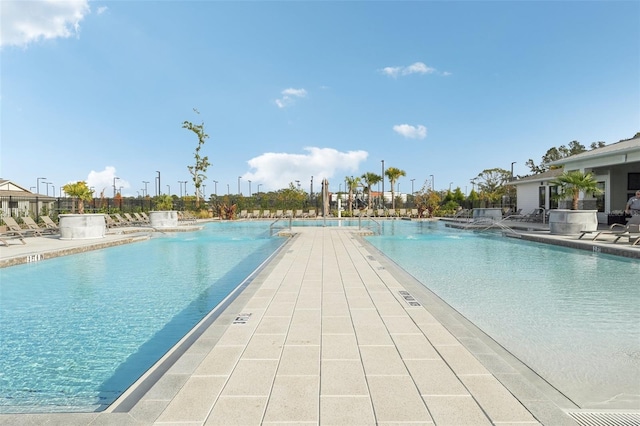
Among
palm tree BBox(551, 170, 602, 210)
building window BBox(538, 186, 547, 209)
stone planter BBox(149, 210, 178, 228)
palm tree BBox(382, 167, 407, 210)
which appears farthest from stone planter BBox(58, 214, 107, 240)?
palm tree BBox(382, 167, 407, 210)

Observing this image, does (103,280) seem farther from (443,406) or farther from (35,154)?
(35,154)

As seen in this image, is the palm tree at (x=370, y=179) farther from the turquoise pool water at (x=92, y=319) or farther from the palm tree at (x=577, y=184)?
the turquoise pool water at (x=92, y=319)

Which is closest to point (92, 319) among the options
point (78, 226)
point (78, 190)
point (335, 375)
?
point (335, 375)

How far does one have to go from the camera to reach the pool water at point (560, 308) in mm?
2801

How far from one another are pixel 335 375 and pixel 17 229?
47.1 feet

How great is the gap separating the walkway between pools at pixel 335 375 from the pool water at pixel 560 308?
46 centimetres

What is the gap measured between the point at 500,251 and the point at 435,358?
8869 mm

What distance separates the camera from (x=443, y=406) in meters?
2.07

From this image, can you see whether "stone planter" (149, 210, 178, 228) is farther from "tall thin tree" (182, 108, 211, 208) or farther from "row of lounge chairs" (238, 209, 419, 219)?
"tall thin tree" (182, 108, 211, 208)

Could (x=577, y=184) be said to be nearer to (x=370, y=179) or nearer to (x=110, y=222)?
(x=110, y=222)

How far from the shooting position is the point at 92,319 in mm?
4484

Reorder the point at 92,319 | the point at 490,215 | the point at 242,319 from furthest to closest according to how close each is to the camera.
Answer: the point at 490,215
the point at 92,319
the point at 242,319

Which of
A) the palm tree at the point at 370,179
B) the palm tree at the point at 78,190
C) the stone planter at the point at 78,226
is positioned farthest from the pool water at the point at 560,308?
the palm tree at the point at 370,179

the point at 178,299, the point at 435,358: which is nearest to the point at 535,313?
the point at 435,358
